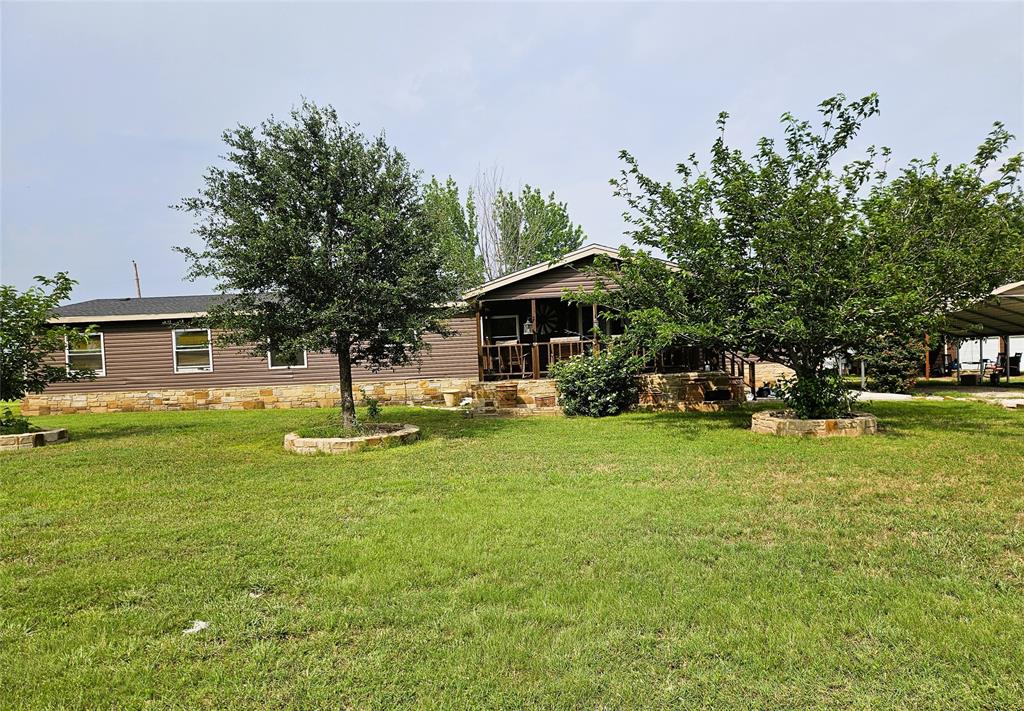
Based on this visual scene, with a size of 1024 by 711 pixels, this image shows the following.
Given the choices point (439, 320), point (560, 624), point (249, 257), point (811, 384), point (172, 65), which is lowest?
point (560, 624)

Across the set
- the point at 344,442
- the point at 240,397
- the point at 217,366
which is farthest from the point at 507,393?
the point at 217,366

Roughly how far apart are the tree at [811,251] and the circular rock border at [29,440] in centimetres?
959

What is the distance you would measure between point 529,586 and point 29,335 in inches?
436

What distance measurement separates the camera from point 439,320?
952 cm

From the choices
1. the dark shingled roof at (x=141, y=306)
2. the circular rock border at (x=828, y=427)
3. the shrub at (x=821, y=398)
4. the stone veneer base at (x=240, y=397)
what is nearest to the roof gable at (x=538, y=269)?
the stone veneer base at (x=240, y=397)

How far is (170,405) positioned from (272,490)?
1318 cm

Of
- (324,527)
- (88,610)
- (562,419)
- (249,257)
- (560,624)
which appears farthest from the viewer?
(562,419)

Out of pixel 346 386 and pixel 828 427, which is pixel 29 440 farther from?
pixel 828 427

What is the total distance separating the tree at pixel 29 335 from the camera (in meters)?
9.90

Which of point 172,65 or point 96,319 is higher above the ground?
point 172,65

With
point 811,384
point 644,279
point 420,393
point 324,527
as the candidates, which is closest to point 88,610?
point 324,527

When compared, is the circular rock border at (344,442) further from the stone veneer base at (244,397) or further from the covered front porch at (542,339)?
the stone veneer base at (244,397)

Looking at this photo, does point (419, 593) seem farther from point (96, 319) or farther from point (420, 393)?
point (96, 319)

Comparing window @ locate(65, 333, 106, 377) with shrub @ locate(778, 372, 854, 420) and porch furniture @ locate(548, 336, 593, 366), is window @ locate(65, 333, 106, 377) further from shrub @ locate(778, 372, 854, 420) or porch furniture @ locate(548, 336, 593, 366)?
shrub @ locate(778, 372, 854, 420)
